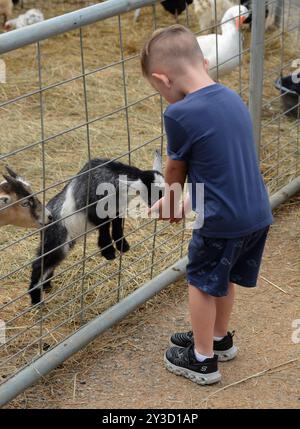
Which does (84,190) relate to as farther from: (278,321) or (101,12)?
(278,321)

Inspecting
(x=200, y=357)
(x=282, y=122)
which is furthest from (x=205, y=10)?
(x=200, y=357)

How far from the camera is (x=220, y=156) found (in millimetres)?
2484

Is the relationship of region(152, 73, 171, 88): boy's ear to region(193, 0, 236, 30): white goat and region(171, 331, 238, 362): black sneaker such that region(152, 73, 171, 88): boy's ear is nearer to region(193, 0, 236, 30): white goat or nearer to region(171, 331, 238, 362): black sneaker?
region(171, 331, 238, 362): black sneaker

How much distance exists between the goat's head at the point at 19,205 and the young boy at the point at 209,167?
0.76m

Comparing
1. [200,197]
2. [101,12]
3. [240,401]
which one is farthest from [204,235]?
[101,12]

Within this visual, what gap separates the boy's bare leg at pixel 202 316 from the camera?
2762 millimetres

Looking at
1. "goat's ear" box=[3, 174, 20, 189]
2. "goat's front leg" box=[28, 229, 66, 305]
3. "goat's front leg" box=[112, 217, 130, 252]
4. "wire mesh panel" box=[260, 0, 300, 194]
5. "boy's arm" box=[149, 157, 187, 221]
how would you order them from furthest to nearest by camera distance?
"wire mesh panel" box=[260, 0, 300, 194], "goat's front leg" box=[112, 217, 130, 252], "goat's front leg" box=[28, 229, 66, 305], "goat's ear" box=[3, 174, 20, 189], "boy's arm" box=[149, 157, 187, 221]

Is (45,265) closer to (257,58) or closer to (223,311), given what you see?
(223,311)

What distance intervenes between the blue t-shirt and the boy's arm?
29 millimetres

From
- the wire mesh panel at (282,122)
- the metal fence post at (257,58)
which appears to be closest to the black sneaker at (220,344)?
the metal fence post at (257,58)

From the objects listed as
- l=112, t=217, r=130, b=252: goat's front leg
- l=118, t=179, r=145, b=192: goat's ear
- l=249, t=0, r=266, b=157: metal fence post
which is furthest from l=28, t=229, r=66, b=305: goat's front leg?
l=249, t=0, r=266, b=157: metal fence post

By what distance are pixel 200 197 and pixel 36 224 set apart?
3.54 ft

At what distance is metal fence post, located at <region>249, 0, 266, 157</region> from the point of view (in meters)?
3.71

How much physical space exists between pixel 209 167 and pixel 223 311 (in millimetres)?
715
